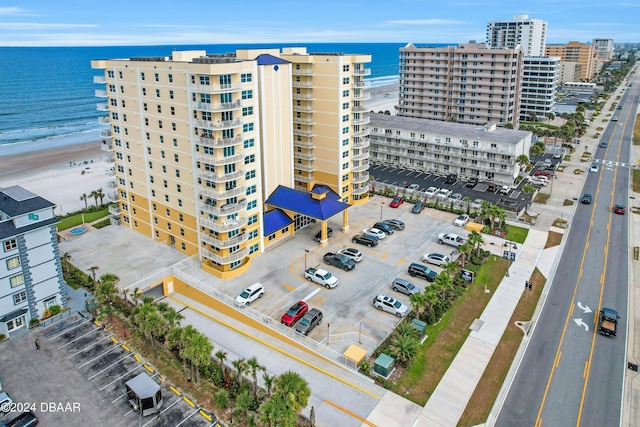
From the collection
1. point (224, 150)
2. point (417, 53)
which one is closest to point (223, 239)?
point (224, 150)

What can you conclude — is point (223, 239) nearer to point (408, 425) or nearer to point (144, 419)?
point (144, 419)

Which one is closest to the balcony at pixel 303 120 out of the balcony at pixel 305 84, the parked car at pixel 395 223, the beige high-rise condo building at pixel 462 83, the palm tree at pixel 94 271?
the balcony at pixel 305 84

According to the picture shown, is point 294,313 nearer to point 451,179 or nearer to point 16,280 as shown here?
point 16,280

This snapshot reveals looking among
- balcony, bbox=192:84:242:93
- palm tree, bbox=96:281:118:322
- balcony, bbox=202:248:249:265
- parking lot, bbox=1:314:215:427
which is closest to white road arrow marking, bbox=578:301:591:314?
balcony, bbox=202:248:249:265

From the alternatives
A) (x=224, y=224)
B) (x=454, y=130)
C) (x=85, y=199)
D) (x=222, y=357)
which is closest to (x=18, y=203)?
(x=224, y=224)

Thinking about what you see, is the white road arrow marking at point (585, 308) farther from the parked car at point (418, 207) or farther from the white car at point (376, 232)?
the parked car at point (418, 207)

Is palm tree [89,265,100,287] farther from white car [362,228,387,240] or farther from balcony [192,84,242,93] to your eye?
white car [362,228,387,240]
